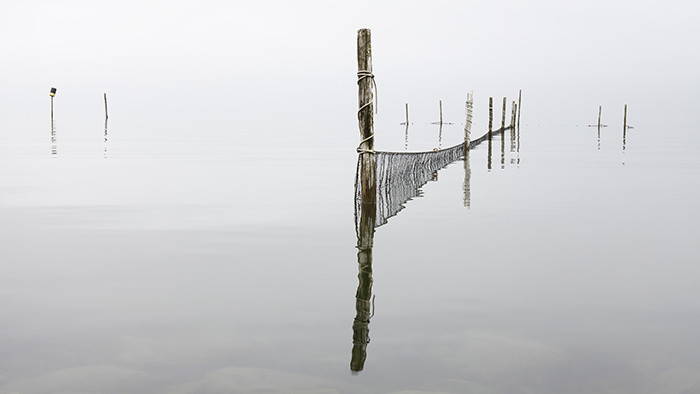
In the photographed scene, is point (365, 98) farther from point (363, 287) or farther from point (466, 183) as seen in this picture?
point (466, 183)

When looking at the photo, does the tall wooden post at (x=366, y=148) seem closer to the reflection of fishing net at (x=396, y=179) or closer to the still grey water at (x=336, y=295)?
the reflection of fishing net at (x=396, y=179)

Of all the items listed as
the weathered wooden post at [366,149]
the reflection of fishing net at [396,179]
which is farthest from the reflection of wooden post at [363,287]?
the reflection of fishing net at [396,179]

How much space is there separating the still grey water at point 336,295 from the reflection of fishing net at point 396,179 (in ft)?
1.41

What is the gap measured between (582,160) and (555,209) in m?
18.6

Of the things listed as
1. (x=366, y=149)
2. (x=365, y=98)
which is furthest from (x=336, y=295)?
(x=365, y=98)

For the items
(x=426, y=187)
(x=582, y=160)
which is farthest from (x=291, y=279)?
(x=582, y=160)

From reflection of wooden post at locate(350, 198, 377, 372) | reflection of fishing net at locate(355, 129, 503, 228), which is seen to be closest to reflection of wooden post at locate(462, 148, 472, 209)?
reflection of fishing net at locate(355, 129, 503, 228)

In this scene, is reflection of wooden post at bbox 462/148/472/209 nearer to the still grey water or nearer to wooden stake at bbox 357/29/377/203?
the still grey water

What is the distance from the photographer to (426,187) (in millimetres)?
18828

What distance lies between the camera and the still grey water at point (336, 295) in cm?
516

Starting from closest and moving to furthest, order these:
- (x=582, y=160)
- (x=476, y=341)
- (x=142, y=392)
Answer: (x=142, y=392), (x=476, y=341), (x=582, y=160)

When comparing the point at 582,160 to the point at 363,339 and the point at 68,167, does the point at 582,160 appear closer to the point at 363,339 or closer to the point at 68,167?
the point at 68,167

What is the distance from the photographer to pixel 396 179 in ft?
49.4

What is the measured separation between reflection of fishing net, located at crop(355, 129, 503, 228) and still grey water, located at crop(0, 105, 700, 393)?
431 millimetres
